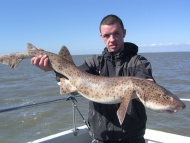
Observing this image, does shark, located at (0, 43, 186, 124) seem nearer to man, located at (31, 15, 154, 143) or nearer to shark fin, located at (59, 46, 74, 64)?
shark fin, located at (59, 46, 74, 64)

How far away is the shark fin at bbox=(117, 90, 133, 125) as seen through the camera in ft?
10.3

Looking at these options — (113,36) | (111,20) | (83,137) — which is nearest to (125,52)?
(113,36)

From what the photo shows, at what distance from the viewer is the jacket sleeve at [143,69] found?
341 centimetres

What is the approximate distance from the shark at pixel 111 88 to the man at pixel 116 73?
15cm

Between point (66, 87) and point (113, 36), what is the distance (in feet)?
3.26

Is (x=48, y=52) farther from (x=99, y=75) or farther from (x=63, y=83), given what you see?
(x=99, y=75)

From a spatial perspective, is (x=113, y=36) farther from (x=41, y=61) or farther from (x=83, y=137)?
(x=83, y=137)

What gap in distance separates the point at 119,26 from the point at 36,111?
1174cm

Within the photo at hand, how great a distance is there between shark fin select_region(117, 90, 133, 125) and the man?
205 millimetres

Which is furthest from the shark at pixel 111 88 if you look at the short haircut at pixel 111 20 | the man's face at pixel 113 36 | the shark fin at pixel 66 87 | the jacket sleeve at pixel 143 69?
the short haircut at pixel 111 20

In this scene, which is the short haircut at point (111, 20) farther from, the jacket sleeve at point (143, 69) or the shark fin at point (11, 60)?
the shark fin at point (11, 60)

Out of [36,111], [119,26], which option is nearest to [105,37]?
[119,26]

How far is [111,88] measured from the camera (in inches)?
136

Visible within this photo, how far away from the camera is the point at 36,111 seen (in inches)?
572
